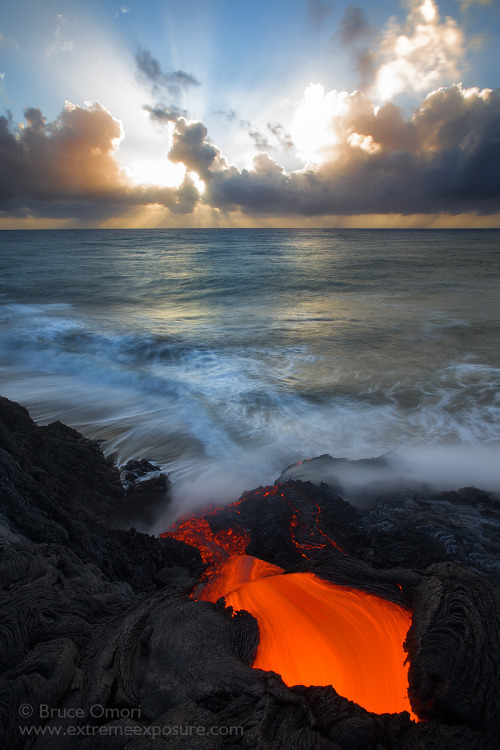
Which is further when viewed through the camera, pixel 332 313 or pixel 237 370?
pixel 332 313

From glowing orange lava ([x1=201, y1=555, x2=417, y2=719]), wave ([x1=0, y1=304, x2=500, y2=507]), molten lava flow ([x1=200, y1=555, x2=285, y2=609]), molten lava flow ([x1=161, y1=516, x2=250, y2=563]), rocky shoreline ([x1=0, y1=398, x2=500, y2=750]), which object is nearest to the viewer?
rocky shoreline ([x1=0, y1=398, x2=500, y2=750])

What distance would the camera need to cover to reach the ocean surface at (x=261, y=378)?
764 centimetres

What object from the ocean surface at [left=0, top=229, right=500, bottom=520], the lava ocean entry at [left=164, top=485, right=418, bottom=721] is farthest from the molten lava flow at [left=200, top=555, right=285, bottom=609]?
the ocean surface at [left=0, top=229, right=500, bottom=520]

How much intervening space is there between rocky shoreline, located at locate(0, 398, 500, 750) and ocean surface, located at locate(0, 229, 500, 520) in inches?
105

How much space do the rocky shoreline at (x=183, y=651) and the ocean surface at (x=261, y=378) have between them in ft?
8.78

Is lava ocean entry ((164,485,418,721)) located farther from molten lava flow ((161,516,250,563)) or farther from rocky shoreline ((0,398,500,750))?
molten lava flow ((161,516,250,563))

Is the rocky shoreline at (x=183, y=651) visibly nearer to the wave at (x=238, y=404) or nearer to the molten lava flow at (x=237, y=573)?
the molten lava flow at (x=237, y=573)

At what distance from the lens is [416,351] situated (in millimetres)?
13789

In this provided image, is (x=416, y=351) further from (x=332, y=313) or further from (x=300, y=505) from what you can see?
(x=300, y=505)

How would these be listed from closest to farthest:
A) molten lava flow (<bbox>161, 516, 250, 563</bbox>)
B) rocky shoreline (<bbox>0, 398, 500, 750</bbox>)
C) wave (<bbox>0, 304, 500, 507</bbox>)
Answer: rocky shoreline (<bbox>0, 398, 500, 750</bbox>)
molten lava flow (<bbox>161, 516, 250, 563</bbox>)
wave (<bbox>0, 304, 500, 507</bbox>)

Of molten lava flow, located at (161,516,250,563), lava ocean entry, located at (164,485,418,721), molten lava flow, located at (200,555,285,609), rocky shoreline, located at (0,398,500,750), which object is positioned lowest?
molten lava flow, located at (161,516,250,563)

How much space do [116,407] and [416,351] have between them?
10931mm

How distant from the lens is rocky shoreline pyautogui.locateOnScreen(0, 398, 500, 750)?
1.72 metres

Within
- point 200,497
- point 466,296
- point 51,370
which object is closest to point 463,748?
point 200,497
